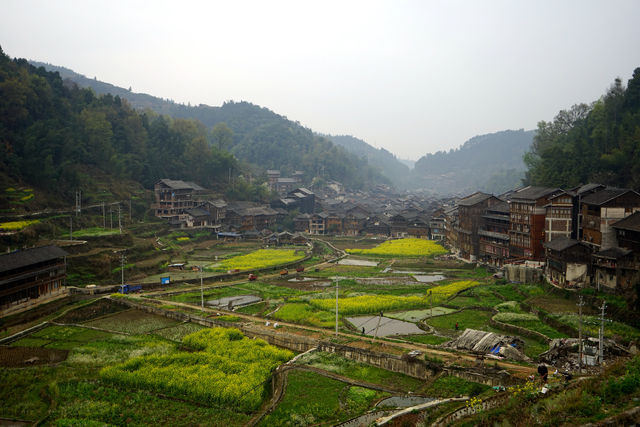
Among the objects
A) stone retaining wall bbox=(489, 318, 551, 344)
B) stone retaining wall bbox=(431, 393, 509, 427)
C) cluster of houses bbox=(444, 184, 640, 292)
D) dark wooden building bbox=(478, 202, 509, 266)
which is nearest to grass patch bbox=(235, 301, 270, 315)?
stone retaining wall bbox=(489, 318, 551, 344)

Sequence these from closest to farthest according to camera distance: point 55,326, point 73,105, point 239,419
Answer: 1. point 239,419
2. point 55,326
3. point 73,105

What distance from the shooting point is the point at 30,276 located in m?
34.8

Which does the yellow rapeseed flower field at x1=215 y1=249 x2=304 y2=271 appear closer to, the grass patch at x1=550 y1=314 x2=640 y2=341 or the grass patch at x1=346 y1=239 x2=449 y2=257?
the grass patch at x1=346 y1=239 x2=449 y2=257

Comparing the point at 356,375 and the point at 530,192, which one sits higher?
the point at 530,192

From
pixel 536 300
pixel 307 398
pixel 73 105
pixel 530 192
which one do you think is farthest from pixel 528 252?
pixel 73 105

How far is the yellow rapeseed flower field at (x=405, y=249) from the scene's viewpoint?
2630 inches

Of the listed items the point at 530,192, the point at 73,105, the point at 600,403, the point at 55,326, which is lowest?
the point at 55,326

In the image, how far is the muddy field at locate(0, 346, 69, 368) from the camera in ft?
82.1

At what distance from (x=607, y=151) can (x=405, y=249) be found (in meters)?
29.1

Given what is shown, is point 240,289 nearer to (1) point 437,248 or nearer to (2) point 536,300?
(2) point 536,300

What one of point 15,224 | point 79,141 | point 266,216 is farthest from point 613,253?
point 79,141

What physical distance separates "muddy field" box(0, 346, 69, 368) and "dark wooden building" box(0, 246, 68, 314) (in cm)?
680

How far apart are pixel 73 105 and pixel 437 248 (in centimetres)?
6458

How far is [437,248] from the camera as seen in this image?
70.4m
